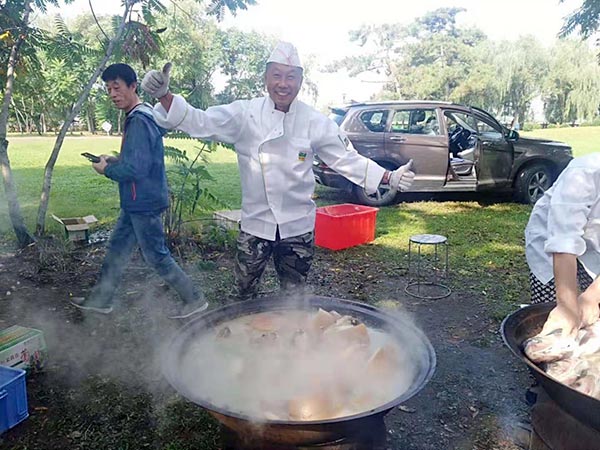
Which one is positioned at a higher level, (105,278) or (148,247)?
(148,247)

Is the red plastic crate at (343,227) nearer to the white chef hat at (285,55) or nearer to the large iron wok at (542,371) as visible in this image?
the white chef hat at (285,55)

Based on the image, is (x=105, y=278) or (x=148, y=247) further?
(x=105, y=278)

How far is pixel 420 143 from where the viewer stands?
8.60 metres

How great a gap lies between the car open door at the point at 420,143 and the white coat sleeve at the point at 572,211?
656 cm

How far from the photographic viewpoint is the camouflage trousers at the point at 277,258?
10.0 feet

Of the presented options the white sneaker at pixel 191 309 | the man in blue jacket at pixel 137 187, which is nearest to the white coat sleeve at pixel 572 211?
the man in blue jacket at pixel 137 187

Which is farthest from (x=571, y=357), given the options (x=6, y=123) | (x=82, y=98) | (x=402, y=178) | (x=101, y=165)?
(x=6, y=123)

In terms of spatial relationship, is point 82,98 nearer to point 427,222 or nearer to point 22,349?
point 22,349

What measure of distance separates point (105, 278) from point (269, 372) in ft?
8.39

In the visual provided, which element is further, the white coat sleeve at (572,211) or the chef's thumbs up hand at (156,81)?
the chef's thumbs up hand at (156,81)

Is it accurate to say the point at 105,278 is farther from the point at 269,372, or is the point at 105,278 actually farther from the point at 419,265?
the point at 419,265

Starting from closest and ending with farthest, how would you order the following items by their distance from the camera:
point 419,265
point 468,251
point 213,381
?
point 213,381, point 419,265, point 468,251

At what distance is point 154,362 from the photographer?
3.45 meters

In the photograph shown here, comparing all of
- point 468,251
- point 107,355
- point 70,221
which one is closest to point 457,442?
point 107,355
